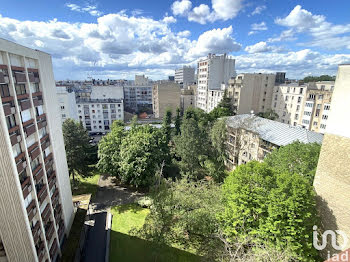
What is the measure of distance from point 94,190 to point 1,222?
2087cm

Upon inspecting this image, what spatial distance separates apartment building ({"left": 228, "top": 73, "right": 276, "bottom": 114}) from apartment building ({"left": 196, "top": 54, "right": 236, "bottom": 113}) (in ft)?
48.0

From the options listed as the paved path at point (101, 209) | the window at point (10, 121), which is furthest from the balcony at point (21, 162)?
the paved path at point (101, 209)

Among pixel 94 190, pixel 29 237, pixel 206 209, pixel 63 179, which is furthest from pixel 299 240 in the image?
pixel 94 190

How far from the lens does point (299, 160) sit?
21.4m

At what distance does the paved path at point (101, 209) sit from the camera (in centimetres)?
2267

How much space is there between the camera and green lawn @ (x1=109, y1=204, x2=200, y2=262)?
20453mm

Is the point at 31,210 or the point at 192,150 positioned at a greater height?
the point at 31,210

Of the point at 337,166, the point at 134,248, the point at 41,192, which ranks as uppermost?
the point at 337,166

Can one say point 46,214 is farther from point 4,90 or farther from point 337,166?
point 337,166

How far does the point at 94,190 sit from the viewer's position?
33.7m

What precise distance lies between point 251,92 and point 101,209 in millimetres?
53956

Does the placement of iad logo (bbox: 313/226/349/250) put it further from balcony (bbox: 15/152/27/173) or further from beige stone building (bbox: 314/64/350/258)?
balcony (bbox: 15/152/27/173)

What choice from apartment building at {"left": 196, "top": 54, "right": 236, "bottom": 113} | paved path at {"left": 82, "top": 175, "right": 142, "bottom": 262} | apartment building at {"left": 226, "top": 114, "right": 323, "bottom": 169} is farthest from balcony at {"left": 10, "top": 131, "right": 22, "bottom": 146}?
apartment building at {"left": 196, "top": 54, "right": 236, "bottom": 113}

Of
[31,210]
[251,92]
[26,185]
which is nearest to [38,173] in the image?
[26,185]
